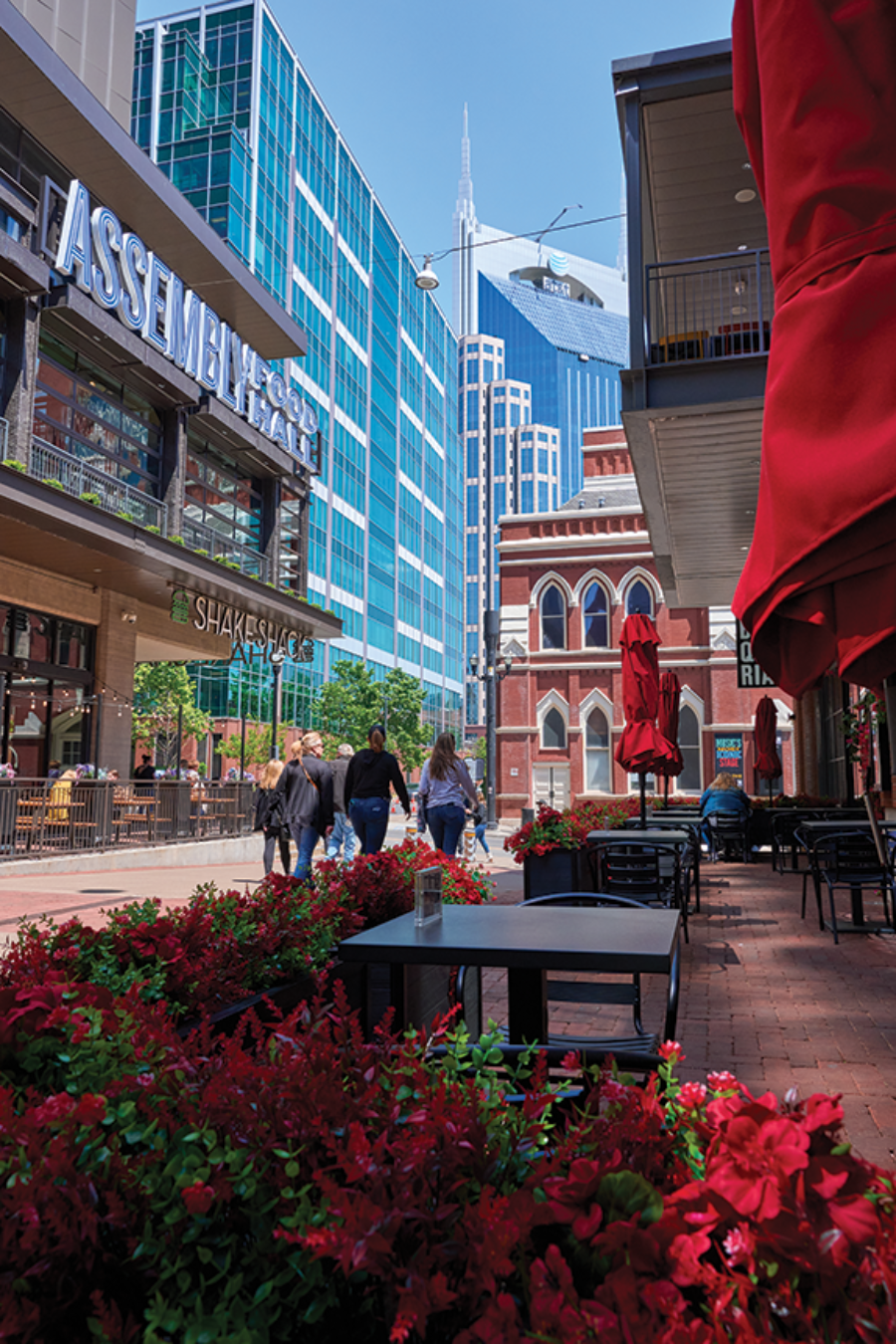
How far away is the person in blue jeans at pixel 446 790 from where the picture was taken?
9844 millimetres

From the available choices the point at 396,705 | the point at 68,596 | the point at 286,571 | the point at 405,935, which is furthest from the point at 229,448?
the point at 396,705

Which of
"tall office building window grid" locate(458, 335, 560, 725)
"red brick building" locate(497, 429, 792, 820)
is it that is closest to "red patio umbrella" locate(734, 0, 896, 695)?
"red brick building" locate(497, 429, 792, 820)

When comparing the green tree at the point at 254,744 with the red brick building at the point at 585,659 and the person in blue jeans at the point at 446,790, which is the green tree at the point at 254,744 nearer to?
the red brick building at the point at 585,659

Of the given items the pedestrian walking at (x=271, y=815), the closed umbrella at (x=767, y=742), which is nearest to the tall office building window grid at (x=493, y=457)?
the closed umbrella at (x=767, y=742)

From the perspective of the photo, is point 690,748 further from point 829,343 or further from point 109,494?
point 829,343

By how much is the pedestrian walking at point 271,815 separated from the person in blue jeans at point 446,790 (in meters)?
2.10

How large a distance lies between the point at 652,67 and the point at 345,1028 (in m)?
11.3

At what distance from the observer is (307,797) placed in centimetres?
1084

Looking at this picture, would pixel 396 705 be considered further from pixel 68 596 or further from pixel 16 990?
pixel 16 990

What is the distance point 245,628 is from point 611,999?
20.0 m

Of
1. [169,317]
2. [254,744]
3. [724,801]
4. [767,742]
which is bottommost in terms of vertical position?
[724,801]

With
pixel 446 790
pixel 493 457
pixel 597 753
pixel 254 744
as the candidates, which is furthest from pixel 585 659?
pixel 493 457

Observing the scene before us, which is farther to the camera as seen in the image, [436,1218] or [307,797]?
[307,797]

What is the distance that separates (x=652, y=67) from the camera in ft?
34.0
